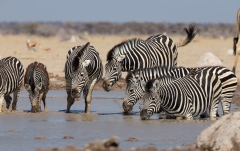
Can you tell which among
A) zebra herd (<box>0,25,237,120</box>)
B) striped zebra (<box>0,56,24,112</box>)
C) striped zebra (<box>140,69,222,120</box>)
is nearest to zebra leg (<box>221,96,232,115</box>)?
zebra herd (<box>0,25,237,120</box>)

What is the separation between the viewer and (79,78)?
14.1 m

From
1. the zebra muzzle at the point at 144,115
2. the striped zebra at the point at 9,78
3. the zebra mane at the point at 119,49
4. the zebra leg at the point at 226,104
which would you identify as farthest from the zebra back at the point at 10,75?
the zebra leg at the point at 226,104

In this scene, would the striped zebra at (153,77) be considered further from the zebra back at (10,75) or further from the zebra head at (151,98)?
the zebra back at (10,75)

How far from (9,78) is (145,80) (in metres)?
2.90

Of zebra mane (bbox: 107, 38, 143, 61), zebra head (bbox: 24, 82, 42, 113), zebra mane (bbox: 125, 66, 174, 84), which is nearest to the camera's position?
zebra mane (bbox: 125, 66, 174, 84)

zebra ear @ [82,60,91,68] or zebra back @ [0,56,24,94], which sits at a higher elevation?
zebra ear @ [82,60,91,68]

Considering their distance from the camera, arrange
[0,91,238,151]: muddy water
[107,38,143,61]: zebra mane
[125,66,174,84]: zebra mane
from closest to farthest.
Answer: [0,91,238,151]: muddy water, [125,66,174,84]: zebra mane, [107,38,143,61]: zebra mane

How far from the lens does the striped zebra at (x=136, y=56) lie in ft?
46.3

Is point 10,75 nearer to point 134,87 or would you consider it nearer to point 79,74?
point 79,74

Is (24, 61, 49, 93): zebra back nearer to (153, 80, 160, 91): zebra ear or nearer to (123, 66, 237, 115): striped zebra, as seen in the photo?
(123, 66, 237, 115): striped zebra

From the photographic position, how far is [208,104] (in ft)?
41.8

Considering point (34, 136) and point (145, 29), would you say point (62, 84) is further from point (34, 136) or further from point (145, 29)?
point (145, 29)

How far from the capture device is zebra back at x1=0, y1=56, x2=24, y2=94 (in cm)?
1407

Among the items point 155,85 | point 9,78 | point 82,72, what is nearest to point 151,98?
point 155,85
